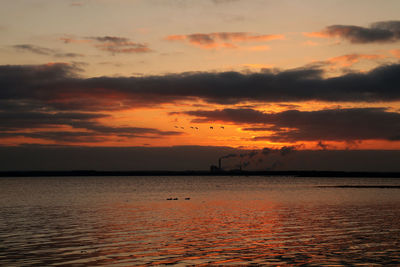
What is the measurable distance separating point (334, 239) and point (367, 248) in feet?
14.9

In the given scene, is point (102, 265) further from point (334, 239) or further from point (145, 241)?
point (334, 239)

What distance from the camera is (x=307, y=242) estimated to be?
117 feet

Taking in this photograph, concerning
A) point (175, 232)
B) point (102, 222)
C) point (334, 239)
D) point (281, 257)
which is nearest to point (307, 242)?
point (334, 239)

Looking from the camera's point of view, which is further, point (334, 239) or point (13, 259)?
point (334, 239)

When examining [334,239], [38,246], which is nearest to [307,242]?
[334,239]

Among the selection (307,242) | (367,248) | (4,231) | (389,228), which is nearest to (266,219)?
(389,228)

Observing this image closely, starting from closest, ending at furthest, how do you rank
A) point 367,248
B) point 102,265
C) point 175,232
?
point 102,265, point 367,248, point 175,232

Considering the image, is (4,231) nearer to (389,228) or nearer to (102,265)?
(102,265)

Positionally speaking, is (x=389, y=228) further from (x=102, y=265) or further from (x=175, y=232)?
(x=102, y=265)

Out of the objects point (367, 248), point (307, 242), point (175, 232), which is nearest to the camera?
point (367, 248)

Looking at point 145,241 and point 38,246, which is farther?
point 145,241

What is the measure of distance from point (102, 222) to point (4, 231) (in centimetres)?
1086

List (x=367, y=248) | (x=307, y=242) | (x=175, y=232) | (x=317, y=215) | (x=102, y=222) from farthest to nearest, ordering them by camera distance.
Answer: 1. (x=317, y=215)
2. (x=102, y=222)
3. (x=175, y=232)
4. (x=307, y=242)
5. (x=367, y=248)

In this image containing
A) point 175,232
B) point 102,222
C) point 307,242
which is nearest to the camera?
point 307,242
